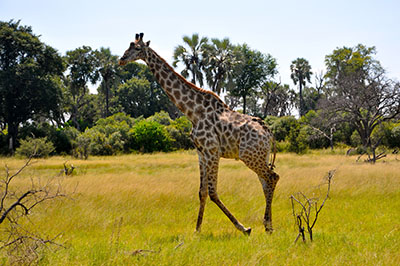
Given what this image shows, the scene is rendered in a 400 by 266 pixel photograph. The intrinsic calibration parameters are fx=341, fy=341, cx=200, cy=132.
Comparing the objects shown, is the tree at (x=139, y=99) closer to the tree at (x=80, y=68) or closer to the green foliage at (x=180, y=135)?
the tree at (x=80, y=68)

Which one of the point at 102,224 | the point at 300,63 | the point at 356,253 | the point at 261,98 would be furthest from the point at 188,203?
the point at 261,98

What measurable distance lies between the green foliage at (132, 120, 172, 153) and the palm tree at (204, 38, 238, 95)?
35.8ft

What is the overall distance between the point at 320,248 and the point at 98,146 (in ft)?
92.1

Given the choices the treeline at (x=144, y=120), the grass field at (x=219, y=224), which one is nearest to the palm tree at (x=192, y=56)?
the treeline at (x=144, y=120)

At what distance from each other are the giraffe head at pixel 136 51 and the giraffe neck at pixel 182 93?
0.44 ft

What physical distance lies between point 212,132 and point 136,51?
7.16 feet

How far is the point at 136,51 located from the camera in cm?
670

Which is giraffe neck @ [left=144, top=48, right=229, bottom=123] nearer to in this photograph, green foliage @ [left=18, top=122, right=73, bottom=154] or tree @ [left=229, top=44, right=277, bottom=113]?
green foliage @ [left=18, top=122, right=73, bottom=154]

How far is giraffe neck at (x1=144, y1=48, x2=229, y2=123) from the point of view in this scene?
6.94m

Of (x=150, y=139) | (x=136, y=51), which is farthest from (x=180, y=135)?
(x=136, y=51)

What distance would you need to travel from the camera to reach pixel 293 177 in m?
12.5

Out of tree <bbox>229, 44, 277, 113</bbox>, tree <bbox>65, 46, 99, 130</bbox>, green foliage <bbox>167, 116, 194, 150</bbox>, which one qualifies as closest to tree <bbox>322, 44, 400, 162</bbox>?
green foliage <bbox>167, 116, 194, 150</bbox>

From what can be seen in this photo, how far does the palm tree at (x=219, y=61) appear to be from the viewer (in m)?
40.2

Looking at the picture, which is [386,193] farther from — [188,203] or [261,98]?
[261,98]
